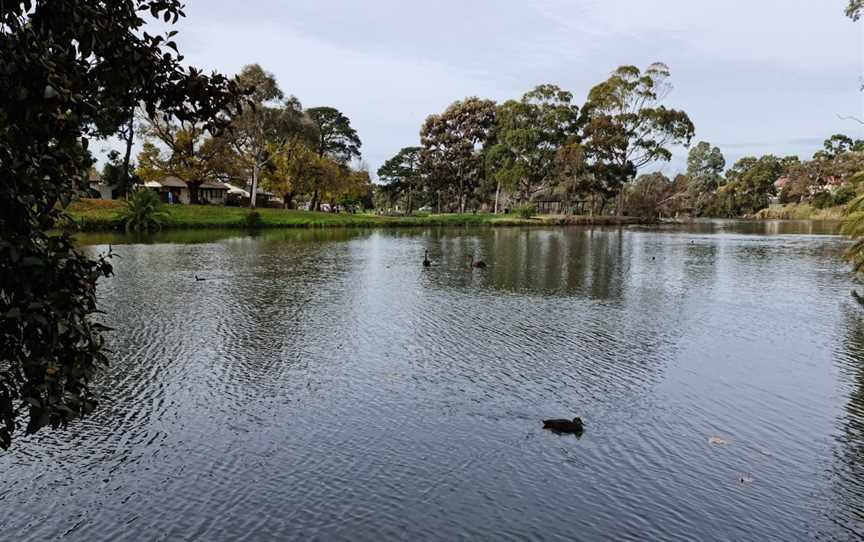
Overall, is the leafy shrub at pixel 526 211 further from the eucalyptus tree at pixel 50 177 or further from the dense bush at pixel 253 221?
the eucalyptus tree at pixel 50 177

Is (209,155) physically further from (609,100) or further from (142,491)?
(142,491)

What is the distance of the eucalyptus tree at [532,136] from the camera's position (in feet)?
277

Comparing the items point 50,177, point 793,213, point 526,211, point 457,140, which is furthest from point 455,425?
point 793,213

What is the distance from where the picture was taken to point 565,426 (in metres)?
9.41

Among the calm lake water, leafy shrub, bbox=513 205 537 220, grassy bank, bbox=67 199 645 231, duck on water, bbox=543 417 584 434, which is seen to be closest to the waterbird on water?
duck on water, bbox=543 417 584 434

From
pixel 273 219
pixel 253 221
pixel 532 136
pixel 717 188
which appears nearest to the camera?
pixel 253 221

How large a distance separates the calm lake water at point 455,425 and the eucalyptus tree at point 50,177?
3.49m

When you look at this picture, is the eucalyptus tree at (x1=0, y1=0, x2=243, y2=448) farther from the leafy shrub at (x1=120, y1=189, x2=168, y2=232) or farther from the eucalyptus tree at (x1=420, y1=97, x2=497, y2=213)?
the eucalyptus tree at (x1=420, y1=97, x2=497, y2=213)

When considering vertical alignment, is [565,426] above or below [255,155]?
below

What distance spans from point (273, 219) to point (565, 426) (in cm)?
5890

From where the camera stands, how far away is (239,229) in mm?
60500

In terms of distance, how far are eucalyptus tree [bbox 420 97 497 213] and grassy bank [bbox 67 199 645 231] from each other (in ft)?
50.0

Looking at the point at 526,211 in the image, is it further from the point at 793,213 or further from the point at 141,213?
the point at 793,213

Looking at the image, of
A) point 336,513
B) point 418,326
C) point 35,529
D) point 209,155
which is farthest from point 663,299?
point 209,155
